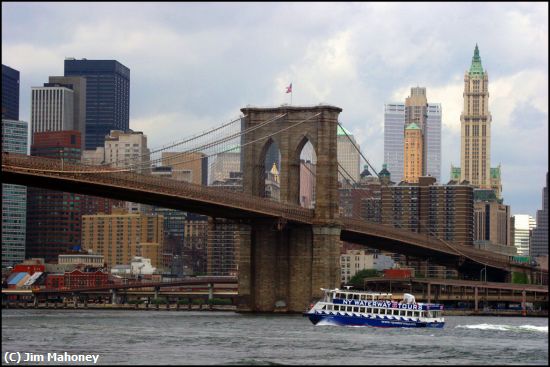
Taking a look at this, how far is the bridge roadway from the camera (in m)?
94.4

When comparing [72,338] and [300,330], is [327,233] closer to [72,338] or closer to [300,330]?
[300,330]

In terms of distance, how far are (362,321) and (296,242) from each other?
2547cm

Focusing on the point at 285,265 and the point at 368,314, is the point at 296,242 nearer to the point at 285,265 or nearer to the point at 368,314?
the point at 285,265

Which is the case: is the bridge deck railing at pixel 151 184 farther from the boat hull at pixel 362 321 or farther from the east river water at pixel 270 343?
the boat hull at pixel 362 321

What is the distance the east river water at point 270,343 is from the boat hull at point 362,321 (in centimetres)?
158

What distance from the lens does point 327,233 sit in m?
114

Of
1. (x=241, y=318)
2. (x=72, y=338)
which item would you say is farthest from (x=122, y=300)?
(x=72, y=338)

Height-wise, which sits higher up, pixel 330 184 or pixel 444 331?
pixel 330 184

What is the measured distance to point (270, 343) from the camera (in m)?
71.2

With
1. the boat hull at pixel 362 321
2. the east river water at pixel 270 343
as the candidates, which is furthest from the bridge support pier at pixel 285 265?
the boat hull at pixel 362 321

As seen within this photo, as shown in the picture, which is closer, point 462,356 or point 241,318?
point 462,356

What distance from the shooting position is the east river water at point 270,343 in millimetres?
61125

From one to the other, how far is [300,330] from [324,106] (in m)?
34.3

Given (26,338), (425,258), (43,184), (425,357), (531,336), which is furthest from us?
(425,258)
